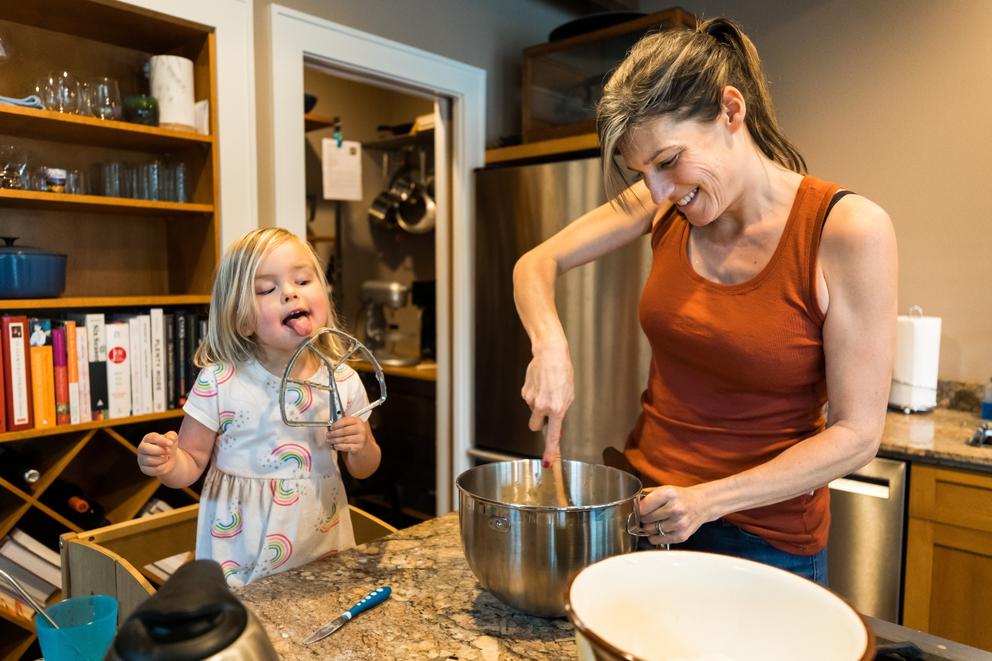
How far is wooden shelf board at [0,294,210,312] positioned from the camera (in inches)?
68.2

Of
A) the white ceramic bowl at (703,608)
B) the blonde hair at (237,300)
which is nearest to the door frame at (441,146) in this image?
the blonde hair at (237,300)

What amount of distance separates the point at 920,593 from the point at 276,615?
1722 millimetres

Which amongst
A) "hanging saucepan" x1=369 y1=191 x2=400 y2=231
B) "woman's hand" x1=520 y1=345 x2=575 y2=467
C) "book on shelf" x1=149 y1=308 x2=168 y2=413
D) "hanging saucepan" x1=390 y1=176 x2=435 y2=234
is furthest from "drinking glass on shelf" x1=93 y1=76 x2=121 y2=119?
"hanging saucepan" x1=369 y1=191 x2=400 y2=231

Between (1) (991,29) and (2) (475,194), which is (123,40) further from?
(1) (991,29)

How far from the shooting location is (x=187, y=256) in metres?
2.15

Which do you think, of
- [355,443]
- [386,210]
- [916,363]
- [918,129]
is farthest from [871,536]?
[386,210]

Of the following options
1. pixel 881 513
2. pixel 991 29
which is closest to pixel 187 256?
pixel 881 513

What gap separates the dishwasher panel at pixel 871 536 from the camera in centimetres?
180

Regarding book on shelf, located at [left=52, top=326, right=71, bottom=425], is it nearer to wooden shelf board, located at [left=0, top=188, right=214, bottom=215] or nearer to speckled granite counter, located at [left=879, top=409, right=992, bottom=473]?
wooden shelf board, located at [left=0, top=188, right=214, bottom=215]

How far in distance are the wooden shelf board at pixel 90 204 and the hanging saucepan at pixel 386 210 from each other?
1.93 m

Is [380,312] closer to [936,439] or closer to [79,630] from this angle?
[936,439]

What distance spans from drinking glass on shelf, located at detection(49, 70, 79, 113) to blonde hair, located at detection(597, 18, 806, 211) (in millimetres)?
1557

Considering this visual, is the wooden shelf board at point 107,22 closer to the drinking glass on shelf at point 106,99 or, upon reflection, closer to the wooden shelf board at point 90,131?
the drinking glass on shelf at point 106,99

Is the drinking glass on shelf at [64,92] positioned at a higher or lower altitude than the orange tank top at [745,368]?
higher
